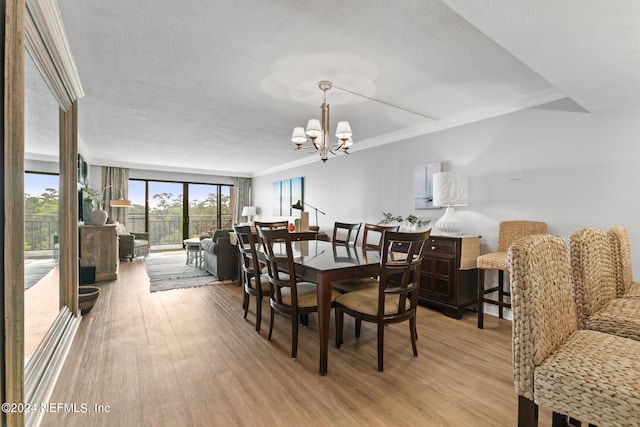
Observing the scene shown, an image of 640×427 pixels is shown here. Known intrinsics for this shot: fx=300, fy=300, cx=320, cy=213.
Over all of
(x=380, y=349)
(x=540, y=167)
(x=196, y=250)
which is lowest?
(x=380, y=349)

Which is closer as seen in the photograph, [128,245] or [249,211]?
[128,245]

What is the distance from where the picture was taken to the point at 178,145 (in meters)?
5.68

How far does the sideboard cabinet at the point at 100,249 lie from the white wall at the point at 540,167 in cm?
467

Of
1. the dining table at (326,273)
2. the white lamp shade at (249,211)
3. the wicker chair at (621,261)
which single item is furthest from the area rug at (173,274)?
the wicker chair at (621,261)

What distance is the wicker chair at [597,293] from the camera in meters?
1.42

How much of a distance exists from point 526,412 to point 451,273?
2.34 meters

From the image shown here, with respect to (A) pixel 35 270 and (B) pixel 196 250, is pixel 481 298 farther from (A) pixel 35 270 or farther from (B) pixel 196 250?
(B) pixel 196 250

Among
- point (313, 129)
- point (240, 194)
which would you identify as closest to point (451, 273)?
point (313, 129)

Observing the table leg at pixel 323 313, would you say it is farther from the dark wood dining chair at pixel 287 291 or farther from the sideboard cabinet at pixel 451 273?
the sideboard cabinet at pixel 451 273

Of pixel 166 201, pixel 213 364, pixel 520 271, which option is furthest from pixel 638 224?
pixel 166 201

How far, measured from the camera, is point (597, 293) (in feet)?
5.16

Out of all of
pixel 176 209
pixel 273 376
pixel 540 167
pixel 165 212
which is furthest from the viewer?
pixel 176 209

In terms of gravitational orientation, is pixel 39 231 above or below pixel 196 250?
above

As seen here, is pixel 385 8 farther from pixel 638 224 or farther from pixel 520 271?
pixel 638 224
